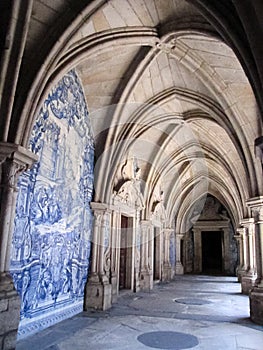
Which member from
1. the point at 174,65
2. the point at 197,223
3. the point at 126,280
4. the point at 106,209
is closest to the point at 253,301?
the point at 106,209

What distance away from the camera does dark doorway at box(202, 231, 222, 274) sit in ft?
67.9

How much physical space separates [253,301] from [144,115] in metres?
3.93

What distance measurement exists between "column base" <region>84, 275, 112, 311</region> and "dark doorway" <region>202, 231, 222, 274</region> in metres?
15.5

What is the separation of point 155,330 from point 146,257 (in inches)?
195

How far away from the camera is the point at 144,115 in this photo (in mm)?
6934

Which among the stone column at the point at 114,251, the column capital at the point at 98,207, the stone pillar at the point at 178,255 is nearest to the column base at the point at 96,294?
the stone column at the point at 114,251

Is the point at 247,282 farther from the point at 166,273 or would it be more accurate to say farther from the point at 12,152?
the point at 12,152

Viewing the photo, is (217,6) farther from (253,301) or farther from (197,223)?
(197,223)

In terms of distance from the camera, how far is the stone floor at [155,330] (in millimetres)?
3689

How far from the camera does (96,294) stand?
580 centimetres

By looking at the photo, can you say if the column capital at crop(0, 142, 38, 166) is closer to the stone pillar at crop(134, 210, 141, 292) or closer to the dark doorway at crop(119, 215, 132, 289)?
the dark doorway at crop(119, 215, 132, 289)

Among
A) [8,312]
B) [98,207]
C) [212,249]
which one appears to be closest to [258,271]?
[98,207]

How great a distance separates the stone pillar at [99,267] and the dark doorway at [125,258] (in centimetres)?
183

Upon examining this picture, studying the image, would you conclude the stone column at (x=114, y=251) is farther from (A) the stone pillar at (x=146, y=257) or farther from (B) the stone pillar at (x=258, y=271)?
(B) the stone pillar at (x=258, y=271)
